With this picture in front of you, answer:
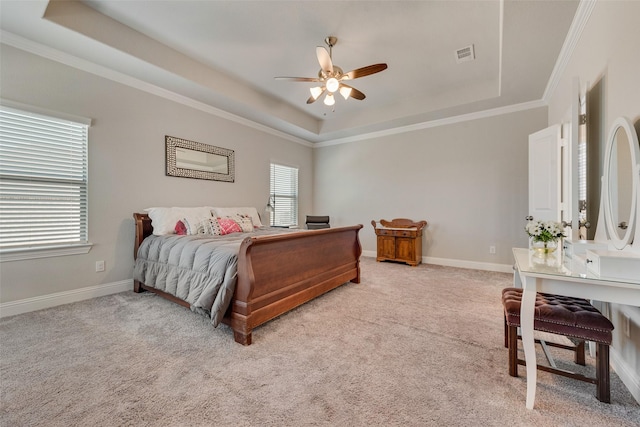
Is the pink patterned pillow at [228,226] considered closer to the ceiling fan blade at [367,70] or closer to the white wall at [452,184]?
the ceiling fan blade at [367,70]

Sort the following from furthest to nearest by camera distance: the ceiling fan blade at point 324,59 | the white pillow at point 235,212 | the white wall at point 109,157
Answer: the white pillow at point 235,212 → the white wall at point 109,157 → the ceiling fan blade at point 324,59

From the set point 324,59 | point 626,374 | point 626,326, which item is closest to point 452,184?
point 324,59

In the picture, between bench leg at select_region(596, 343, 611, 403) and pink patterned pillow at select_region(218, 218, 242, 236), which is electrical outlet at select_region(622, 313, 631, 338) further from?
pink patterned pillow at select_region(218, 218, 242, 236)

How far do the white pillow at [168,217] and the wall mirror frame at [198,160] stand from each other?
644mm

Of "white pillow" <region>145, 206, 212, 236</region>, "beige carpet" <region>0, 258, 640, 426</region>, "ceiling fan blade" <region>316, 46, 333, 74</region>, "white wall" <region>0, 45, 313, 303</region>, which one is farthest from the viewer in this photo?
"white pillow" <region>145, 206, 212, 236</region>

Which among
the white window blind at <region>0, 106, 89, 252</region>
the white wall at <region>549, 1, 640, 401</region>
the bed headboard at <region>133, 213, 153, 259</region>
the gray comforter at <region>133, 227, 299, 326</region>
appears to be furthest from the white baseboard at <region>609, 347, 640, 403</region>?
the white window blind at <region>0, 106, 89, 252</region>

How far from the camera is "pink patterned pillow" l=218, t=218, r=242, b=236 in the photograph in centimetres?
354

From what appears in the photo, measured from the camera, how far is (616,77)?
1.75m

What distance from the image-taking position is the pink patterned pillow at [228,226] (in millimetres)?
3537

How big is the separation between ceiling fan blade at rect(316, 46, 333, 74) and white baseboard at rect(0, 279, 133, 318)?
345 centimetres

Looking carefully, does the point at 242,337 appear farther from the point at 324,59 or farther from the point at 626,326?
the point at 324,59

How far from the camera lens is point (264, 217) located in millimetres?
5297

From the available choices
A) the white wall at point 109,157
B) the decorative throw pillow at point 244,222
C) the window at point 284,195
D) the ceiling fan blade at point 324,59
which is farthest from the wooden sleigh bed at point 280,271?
the window at point 284,195

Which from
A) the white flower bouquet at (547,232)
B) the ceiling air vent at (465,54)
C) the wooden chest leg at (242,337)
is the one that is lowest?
the wooden chest leg at (242,337)
